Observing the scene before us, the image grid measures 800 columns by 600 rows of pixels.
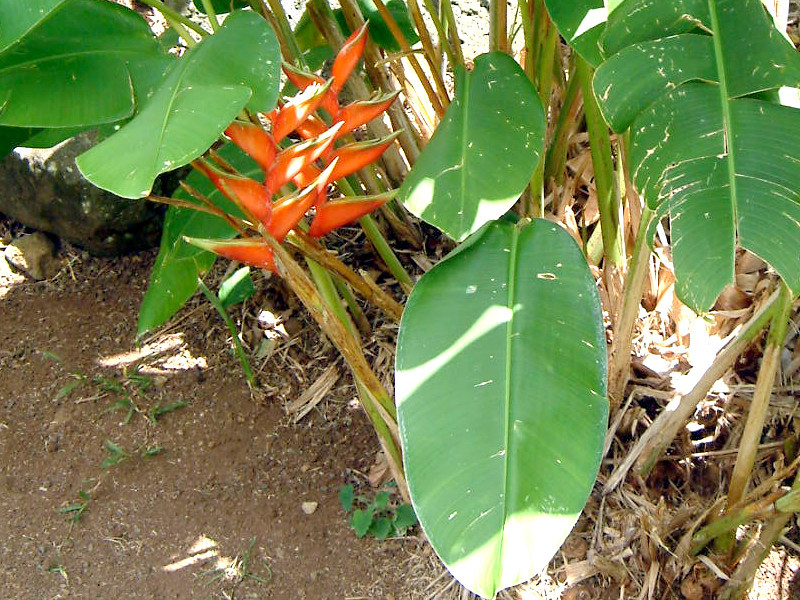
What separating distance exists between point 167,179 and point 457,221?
98 cm

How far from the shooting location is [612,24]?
93 cm

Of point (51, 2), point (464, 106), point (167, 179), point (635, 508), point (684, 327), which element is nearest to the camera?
point (51, 2)

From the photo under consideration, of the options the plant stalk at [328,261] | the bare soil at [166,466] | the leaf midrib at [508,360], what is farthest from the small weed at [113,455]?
the leaf midrib at [508,360]

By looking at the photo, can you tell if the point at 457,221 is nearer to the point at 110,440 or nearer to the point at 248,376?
the point at 248,376

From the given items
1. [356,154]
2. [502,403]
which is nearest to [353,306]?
[356,154]

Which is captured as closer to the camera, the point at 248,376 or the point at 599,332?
the point at 599,332

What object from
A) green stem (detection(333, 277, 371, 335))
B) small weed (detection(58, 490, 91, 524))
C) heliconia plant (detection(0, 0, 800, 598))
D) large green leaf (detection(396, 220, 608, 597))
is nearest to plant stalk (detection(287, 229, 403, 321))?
heliconia plant (detection(0, 0, 800, 598))

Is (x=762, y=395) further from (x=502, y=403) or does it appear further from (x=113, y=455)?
(x=113, y=455)

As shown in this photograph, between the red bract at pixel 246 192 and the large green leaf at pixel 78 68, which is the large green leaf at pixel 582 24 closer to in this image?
the red bract at pixel 246 192

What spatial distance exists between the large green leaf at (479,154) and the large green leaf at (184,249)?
0.33 m

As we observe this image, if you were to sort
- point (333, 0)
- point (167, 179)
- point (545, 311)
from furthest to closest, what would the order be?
point (333, 0)
point (167, 179)
point (545, 311)

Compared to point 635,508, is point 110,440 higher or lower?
higher

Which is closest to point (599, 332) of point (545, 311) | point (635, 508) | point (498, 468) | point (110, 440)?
point (545, 311)

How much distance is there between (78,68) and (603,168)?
0.78 m
